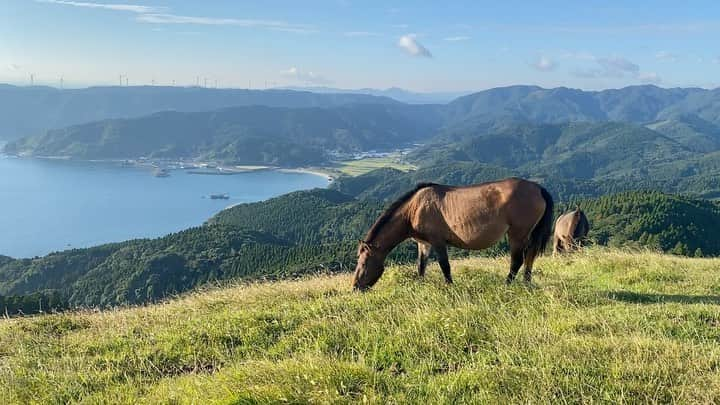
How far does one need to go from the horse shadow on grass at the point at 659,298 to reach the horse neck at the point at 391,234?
12.1 feet

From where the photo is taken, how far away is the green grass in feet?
13.9

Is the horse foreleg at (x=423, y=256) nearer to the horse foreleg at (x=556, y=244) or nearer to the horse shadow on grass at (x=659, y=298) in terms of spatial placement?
the horse shadow on grass at (x=659, y=298)

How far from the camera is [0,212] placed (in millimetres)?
144875

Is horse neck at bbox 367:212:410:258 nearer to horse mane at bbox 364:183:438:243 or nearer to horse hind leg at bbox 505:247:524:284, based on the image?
horse mane at bbox 364:183:438:243

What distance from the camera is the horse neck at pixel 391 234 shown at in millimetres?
9328

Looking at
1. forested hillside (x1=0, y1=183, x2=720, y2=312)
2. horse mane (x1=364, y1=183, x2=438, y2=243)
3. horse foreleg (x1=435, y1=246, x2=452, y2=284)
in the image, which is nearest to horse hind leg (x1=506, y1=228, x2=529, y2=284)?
horse foreleg (x1=435, y1=246, x2=452, y2=284)

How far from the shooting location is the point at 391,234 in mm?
9375

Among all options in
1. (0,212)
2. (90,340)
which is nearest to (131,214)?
(0,212)

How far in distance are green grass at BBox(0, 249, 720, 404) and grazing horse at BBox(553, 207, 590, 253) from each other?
22.5ft

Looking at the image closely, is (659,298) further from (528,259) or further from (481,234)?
(481,234)

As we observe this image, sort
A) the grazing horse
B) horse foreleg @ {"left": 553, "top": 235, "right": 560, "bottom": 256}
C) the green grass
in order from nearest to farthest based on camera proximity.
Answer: the green grass < horse foreleg @ {"left": 553, "top": 235, "right": 560, "bottom": 256} < the grazing horse

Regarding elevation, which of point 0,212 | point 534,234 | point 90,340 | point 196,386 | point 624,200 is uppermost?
point 534,234

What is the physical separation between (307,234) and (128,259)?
1858 inches

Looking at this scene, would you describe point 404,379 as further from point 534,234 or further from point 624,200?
point 624,200
